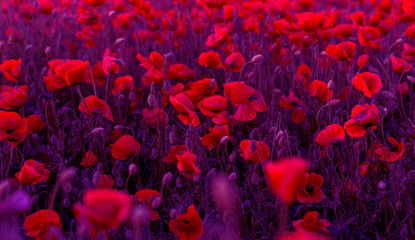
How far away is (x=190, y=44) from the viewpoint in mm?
3111

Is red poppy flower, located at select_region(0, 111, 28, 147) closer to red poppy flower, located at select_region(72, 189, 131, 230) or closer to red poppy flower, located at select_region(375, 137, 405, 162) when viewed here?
red poppy flower, located at select_region(72, 189, 131, 230)

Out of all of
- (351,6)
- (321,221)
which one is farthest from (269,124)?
(351,6)

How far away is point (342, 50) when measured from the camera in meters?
1.86

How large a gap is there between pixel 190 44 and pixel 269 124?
4.56ft

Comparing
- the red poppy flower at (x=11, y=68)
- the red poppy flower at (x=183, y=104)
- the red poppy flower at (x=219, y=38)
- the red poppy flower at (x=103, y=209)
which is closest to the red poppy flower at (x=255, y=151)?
the red poppy flower at (x=183, y=104)

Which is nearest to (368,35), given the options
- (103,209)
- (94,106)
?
(94,106)

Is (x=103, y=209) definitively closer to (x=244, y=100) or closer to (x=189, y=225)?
(x=189, y=225)

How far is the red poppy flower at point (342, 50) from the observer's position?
186 cm

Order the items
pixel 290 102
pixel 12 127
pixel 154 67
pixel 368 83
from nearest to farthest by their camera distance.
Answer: pixel 12 127 → pixel 368 83 → pixel 290 102 → pixel 154 67

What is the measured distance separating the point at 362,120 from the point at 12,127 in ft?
3.82

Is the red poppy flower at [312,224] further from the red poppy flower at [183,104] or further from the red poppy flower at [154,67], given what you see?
the red poppy flower at [154,67]

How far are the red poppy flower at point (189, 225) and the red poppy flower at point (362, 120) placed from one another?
1.86ft

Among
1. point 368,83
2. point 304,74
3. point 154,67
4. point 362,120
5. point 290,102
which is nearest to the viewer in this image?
point 362,120

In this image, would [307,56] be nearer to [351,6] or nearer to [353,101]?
[353,101]
